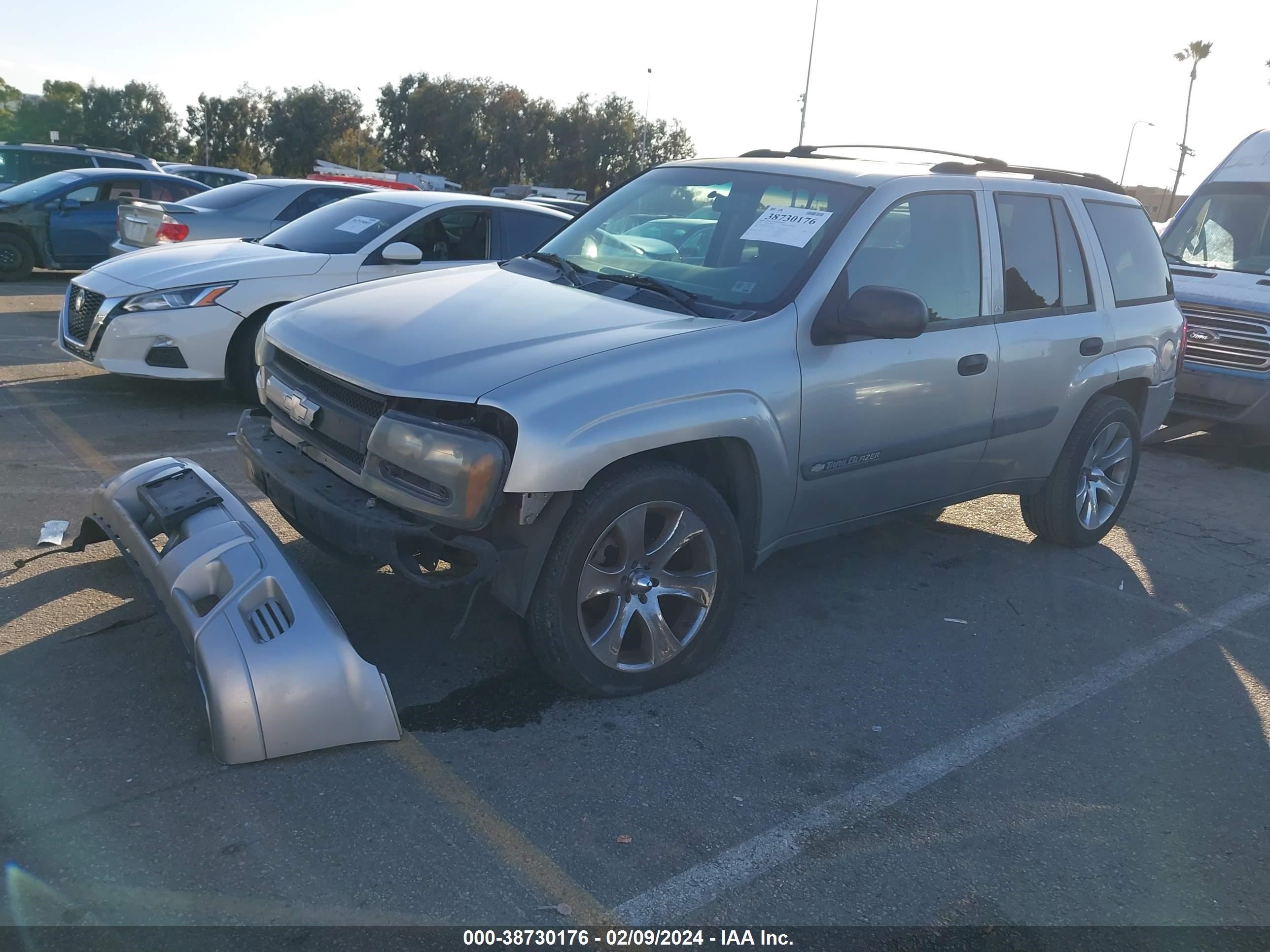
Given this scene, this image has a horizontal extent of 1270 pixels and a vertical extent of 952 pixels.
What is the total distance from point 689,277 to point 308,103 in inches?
2722

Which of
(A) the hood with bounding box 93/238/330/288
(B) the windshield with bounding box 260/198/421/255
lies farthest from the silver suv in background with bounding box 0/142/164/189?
(A) the hood with bounding box 93/238/330/288

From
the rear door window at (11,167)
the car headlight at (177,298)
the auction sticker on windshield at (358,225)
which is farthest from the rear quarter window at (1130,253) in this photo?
the rear door window at (11,167)

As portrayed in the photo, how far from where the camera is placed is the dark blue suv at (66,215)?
1301 cm

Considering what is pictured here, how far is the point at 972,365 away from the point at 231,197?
8.89 meters

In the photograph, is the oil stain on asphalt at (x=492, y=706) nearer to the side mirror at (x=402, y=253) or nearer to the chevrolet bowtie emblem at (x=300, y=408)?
the chevrolet bowtie emblem at (x=300, y=408)

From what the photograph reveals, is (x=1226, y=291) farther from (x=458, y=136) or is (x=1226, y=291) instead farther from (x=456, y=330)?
(x=458, y=136)

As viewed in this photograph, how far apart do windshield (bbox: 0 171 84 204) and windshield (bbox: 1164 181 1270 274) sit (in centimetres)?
1264

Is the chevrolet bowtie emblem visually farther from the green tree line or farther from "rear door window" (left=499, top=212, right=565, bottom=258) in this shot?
the green tree line

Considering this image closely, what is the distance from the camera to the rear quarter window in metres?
5.49

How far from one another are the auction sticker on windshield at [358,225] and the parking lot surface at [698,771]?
11.0 ft

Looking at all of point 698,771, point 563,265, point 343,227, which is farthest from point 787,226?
point 343,227

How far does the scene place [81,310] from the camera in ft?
23.3

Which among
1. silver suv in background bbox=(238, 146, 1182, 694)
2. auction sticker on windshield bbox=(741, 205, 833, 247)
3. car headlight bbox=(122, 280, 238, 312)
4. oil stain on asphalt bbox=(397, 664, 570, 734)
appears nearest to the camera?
silver suv in background bbox=(238, 146, 1182, 694)

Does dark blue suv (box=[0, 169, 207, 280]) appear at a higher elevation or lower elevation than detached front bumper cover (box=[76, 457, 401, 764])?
higher
